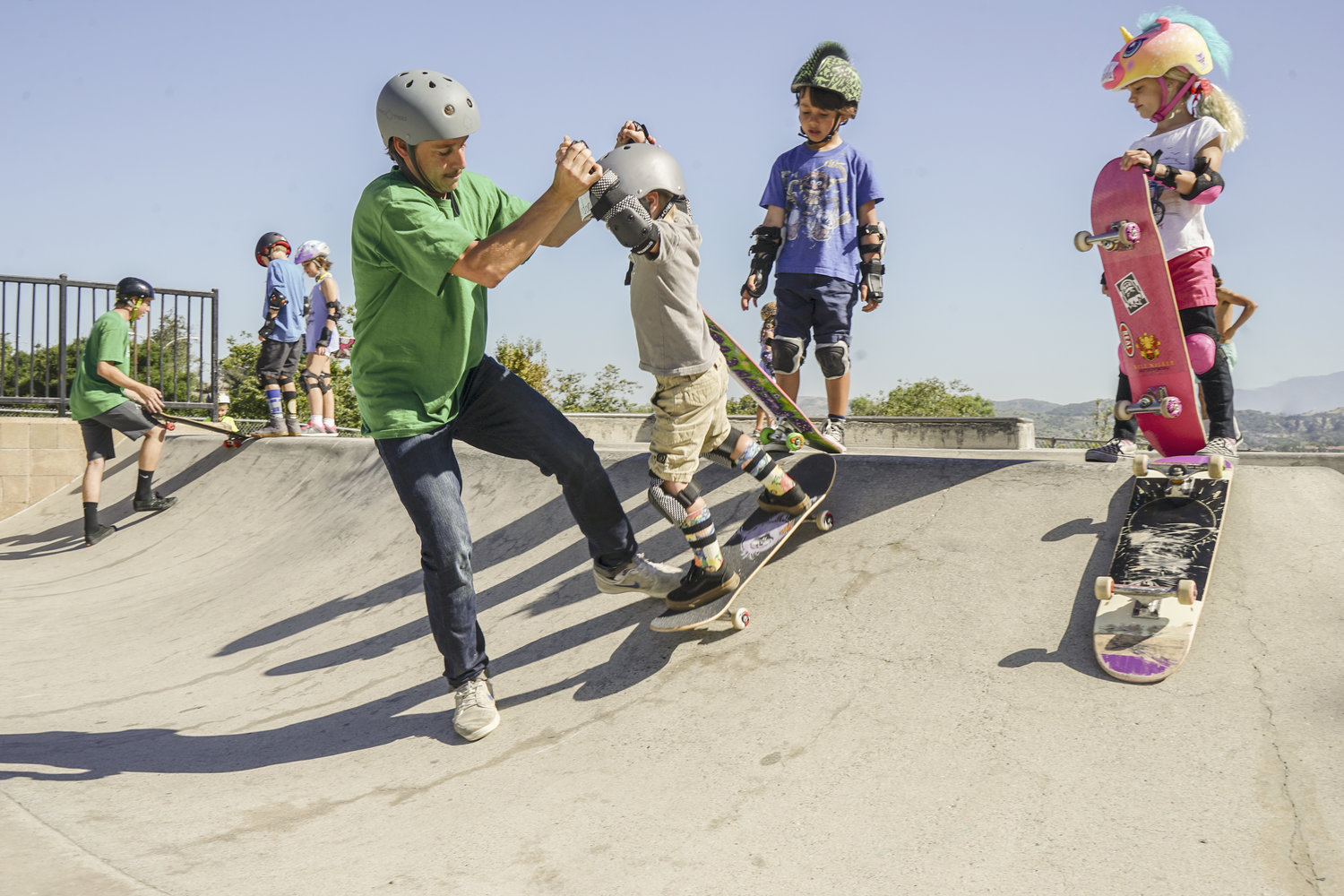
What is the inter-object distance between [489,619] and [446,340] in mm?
1670

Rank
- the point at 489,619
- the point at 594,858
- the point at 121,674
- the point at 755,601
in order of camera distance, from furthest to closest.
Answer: the point at 121,674, the point at 489,619, the point at 755,601, the point at 594,858

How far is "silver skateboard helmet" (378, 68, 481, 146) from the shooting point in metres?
3.06

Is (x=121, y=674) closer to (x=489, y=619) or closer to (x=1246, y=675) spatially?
(x=489, y=619)

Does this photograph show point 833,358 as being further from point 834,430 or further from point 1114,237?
point 1114,237

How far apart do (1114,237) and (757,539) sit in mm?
2030

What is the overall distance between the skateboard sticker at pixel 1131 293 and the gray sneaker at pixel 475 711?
3.21 m

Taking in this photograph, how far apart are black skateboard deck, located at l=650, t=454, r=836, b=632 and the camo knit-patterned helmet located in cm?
199

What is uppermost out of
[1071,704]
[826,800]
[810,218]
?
[810,218]

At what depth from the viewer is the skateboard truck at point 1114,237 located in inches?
153

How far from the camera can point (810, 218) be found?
4.83m

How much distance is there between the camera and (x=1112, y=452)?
13.8 ft

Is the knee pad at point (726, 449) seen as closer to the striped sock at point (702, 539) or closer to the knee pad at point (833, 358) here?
the striped sock at point (702, 539)

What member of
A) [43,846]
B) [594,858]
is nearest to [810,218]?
[594,858]

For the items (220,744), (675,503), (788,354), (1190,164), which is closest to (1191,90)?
(1190,164)
